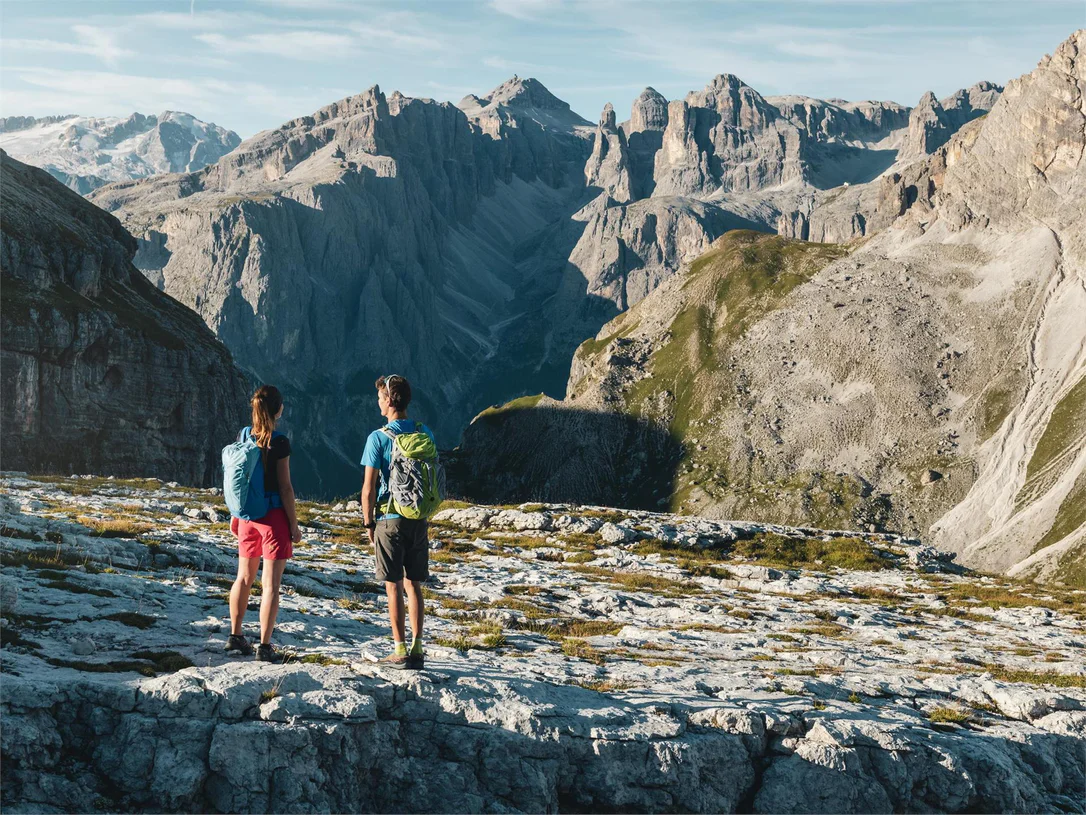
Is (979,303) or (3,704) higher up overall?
(979,303)

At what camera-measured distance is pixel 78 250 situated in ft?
595

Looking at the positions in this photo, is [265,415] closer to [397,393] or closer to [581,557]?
[397,393]

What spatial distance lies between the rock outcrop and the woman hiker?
2.88 feet

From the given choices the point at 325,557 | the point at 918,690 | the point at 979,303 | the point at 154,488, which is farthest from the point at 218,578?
the point at 979,303

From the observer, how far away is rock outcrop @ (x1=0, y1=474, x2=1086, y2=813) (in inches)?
648

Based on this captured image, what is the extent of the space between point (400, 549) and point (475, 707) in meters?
4.08

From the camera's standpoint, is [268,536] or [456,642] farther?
[456,642]

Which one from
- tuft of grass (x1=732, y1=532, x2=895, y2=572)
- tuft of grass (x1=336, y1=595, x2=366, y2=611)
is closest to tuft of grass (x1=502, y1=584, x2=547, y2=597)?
tuft of grass (x1=336, y1=595, x2=366, y2=611)

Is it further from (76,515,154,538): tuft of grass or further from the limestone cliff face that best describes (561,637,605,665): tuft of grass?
the limestone cliff face

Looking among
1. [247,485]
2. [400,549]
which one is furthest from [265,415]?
[400,549]

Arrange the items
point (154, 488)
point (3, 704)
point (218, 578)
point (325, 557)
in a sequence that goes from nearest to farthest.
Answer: point (3, 704) → point (218, 578) → point (325, 557) → point (154, 488)

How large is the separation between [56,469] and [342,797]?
16985cm

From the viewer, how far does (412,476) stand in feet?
69.6

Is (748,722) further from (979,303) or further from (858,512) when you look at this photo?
(979,303)
